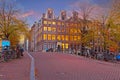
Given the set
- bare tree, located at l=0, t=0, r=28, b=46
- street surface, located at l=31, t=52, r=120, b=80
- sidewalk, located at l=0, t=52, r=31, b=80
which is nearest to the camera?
sidewalk, located at l=0, t=52, r=31, b=80

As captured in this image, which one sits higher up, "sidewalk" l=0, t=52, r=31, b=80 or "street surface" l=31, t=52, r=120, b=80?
"sidewalk" l=0, t=52, r=31, b=80

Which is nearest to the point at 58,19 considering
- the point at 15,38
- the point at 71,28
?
the point at 71,28

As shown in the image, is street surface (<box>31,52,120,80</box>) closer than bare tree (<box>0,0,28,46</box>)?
Yes

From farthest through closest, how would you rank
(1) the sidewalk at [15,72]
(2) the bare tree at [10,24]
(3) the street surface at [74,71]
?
(2) the bare tree at [10,24] < (3) the street surface at [74,71] < (1) the sidewalk at [15,72]

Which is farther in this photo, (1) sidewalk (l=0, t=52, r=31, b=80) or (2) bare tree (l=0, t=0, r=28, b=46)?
(2) bare tree (l=0, t=0, r=28, b=46)

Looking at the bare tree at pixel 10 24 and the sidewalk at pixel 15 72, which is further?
the bare tree at pixel 10 24

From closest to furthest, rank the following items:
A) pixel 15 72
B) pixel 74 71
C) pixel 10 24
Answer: pixel 15 72, pixel 74 71, pixel 10 24

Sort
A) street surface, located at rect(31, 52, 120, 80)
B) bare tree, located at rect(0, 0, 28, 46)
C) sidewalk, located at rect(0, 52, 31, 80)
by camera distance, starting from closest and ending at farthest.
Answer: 1. sidewalk, located at rect(0, 52, 31, 80)
2. street surface, located at rect(31, 52, 120, 80)
3. bare tree, located at rect(0, 0, 28, 46)

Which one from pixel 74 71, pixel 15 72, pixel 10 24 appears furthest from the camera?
pixel 10 24

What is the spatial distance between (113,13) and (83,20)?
2990cm

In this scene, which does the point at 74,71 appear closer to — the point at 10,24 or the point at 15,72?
the point at 15,72

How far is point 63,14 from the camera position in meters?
138

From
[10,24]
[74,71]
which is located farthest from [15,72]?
[10,24]

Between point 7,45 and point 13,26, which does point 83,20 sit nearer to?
point 13,26
